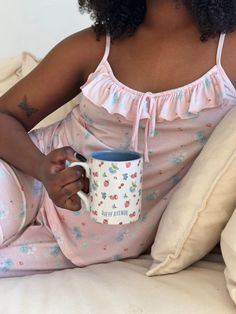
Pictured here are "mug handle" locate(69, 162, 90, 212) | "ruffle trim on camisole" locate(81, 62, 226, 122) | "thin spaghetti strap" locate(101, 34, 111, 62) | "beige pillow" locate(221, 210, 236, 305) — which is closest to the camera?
"beige pillow" locate(221, 210, 236, 305)

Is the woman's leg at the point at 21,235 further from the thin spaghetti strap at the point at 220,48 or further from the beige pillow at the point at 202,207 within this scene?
the thin spaghetti strap at the point at 220,48

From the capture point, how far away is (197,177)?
87 centimetres

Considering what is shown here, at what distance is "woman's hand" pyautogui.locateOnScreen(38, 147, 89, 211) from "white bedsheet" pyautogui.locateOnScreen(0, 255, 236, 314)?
0.13 metres

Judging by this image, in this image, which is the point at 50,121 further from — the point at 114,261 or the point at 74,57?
the point at 114,261

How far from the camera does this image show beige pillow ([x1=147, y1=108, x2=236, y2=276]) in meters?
0.85

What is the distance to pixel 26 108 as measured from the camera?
121 cm

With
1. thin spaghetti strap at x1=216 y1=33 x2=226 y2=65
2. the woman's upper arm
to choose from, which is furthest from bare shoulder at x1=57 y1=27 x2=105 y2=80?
thin spaghetti strap at x1=216 y1=33 x2=226 y2=65

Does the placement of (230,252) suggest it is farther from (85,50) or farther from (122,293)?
(85,50)

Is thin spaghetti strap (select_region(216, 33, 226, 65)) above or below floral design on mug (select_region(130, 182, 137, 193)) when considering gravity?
above

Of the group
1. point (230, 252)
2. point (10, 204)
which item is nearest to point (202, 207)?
point (230, 252)

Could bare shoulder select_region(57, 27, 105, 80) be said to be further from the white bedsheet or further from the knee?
the white bedsheet

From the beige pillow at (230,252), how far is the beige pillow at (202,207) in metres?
0.06

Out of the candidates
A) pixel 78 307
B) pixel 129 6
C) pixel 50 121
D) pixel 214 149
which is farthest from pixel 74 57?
pixel 78 307

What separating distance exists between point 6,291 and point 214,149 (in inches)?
16.1
